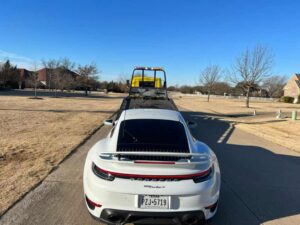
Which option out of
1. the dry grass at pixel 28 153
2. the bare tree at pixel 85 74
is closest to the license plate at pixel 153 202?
the dry grass at pixel 28 153

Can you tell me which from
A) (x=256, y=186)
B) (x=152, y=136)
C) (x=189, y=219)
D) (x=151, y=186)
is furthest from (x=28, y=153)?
(x=189, y=219)

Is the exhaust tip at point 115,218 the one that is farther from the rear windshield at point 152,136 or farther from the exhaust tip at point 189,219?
the rear windshield at point 152,136

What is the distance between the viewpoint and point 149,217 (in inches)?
161

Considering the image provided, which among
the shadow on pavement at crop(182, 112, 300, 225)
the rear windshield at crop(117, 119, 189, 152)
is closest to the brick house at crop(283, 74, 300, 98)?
the shadow on pavement at crop(182, 112, 300, 225)

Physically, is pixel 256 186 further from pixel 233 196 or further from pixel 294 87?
pixel 294 87

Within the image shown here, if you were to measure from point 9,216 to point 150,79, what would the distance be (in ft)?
66.8

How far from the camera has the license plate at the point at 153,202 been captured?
4.09 m

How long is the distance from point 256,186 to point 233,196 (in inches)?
37.9

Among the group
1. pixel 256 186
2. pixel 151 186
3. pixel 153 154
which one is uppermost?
pixel 153 154

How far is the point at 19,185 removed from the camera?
6.20m

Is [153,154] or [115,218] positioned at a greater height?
[153,154]

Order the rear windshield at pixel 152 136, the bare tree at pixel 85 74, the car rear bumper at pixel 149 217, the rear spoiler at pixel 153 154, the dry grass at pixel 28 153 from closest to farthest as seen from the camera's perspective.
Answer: the car rear bumper at pixel 149 217, the rear spoiler at pixel 153 154, the rear windshield at pixel 152 136, the dry grass at pixel 28 153, the bare tree at pixel 85 74

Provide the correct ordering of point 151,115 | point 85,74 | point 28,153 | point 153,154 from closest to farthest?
point 153,154 < point 151,115 < point 28,153 < point 85,74

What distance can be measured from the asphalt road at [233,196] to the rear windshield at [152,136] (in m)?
1.12
